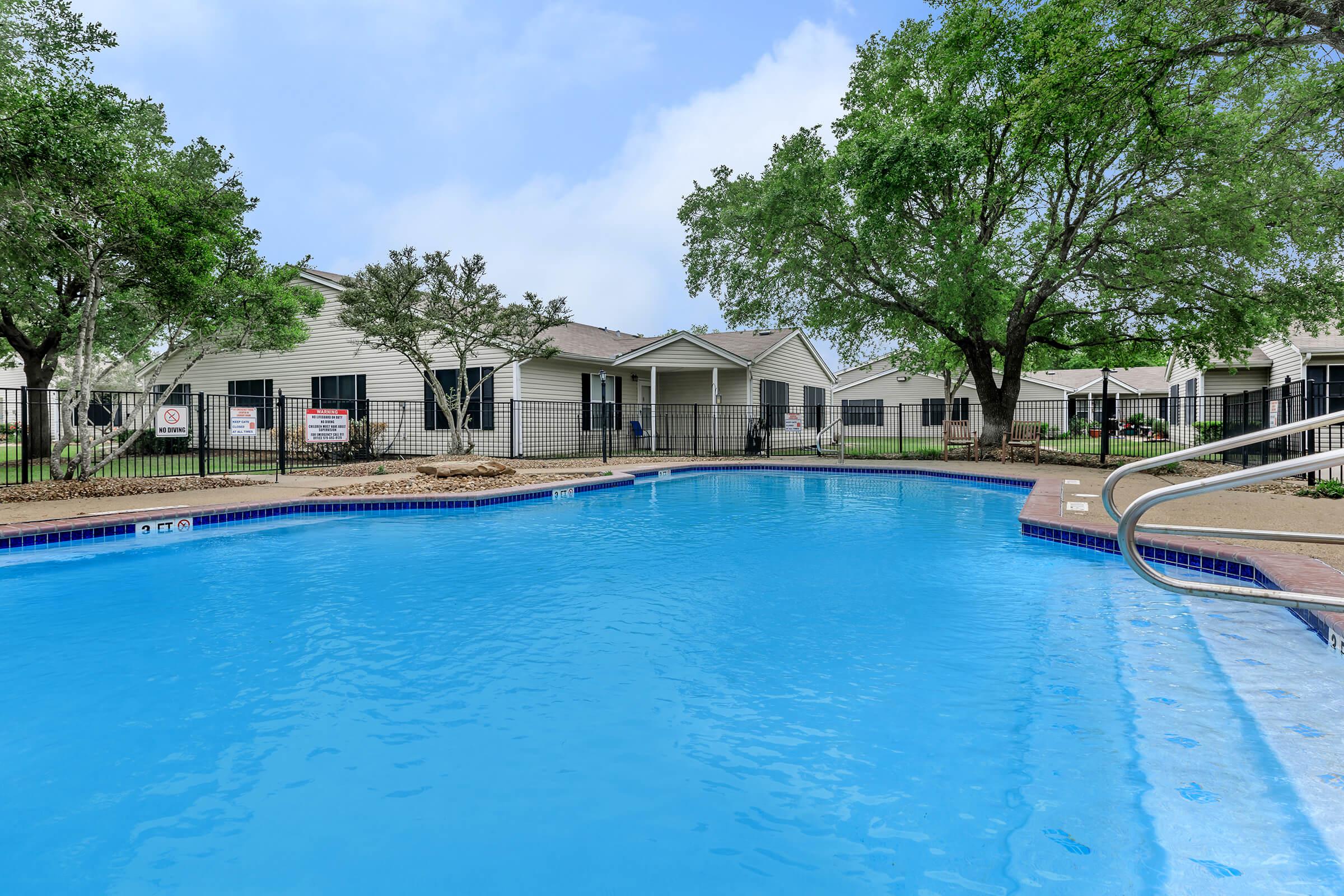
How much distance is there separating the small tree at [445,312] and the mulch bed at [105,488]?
473 centimetres

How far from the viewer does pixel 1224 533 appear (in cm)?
269

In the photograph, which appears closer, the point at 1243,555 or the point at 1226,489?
the point at 1226,489

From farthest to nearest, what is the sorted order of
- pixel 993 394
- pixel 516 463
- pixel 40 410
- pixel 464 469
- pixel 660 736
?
pixel 993 394 < pixel 516 463 < pixel 40 410 < pixel 464 469 < pixel 660 736

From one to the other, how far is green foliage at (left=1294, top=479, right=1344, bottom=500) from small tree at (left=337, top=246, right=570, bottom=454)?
45.0 ft

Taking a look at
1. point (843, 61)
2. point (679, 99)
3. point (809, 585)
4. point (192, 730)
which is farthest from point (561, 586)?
point (843, 61)

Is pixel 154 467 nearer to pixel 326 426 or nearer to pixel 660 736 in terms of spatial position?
pixel 326 426

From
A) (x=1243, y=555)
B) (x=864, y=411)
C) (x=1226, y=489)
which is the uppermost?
(x=864, y=411)

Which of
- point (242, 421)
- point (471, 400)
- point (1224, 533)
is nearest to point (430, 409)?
point (471, 400)

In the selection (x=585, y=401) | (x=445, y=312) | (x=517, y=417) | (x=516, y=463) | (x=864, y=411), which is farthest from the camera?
(x=864, y=411)

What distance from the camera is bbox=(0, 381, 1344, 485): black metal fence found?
13.4 m

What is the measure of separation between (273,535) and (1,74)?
10944 mm

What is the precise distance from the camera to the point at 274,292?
1335cm

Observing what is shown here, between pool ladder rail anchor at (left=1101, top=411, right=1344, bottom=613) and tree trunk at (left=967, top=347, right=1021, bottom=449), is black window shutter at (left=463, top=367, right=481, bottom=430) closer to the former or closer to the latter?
tree trunk at (left=967, top=347, right=1021, bottom=449)

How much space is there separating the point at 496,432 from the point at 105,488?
919 centimetres
